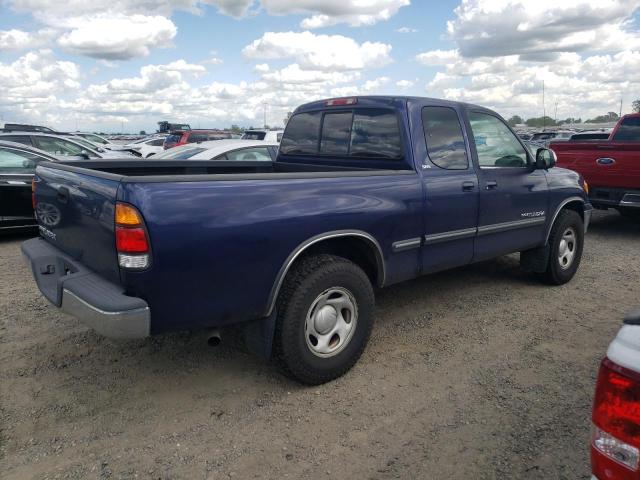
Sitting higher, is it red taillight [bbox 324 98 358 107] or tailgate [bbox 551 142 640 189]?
red taillight [bbox 324 98 358 107]

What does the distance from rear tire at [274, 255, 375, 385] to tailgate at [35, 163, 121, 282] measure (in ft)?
3.44

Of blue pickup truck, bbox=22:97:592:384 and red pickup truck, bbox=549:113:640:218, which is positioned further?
red pickup truck, bbox=549:113:640:218

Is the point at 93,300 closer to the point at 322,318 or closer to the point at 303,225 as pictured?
the point at 303,225

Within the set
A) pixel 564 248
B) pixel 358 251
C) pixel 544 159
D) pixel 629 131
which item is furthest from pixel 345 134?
pixel 629 131

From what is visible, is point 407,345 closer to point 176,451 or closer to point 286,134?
point 176,451

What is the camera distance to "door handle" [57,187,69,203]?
3.27 metres

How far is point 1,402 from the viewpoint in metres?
3.27

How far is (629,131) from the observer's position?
986 cm

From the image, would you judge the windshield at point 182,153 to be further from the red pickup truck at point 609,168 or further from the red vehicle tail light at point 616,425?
the red vehicle tail light at point 616,425

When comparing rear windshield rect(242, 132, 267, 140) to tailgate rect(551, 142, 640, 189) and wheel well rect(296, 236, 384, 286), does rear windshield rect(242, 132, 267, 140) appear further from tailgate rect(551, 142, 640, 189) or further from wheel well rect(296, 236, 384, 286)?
wheel well rect(296, 236, 384, 286)

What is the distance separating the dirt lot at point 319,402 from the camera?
8.98ft

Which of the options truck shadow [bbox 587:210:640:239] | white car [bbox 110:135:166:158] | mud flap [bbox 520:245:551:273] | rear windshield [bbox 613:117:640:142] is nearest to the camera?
mud flap [bbox 520:245:551:273]

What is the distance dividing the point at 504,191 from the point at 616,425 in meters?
3.49

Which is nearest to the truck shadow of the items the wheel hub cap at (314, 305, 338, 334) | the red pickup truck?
the red pickup truck
